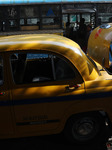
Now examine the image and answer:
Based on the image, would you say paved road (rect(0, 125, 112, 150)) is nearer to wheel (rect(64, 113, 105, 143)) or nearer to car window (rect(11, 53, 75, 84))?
wheel (rect(64, 113, 105, 143))

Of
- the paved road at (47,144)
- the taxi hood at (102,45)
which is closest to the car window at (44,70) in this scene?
the paved road at (47,144)

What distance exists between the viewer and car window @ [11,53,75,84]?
3.07 m

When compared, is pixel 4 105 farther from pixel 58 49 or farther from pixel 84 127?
Answer: pixel 84 127

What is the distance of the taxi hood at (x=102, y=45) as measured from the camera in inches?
200

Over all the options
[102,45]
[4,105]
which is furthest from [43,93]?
[102,45]

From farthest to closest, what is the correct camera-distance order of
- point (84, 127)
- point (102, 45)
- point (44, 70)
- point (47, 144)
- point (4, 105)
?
point (102, 45), point (47, 144), point (84, 127), point (44, 70), point (4, 105)

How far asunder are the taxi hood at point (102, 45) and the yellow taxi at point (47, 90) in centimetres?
179

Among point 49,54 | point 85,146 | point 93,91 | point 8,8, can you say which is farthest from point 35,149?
point 8,8

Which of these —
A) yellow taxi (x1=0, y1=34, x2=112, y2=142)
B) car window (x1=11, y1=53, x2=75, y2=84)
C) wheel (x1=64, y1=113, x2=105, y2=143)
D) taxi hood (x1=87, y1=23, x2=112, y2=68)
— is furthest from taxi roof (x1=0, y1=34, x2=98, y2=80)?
taxi hood (x1=87, y1=23, x2=112, y2=68)

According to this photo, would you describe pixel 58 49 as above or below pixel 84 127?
above

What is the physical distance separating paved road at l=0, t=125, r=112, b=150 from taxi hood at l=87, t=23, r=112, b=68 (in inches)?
79.7

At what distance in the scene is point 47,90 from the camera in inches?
119

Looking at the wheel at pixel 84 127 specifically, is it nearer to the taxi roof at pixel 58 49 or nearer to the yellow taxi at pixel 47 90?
the yellow taxi at pixel 47 90

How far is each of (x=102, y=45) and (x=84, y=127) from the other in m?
2.61
